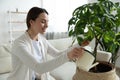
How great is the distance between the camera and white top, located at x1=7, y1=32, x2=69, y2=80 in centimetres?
103

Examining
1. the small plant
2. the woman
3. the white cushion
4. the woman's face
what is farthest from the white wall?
the small plant

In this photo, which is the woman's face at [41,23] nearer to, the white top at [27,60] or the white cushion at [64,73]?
the white top at [27,60]

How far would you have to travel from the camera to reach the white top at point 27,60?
1025mm

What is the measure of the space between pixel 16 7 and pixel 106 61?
4.19 m

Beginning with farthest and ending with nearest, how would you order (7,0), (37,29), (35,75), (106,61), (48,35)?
(7,0) → (48,35) → (35,75) → (37,29) → (106,61)

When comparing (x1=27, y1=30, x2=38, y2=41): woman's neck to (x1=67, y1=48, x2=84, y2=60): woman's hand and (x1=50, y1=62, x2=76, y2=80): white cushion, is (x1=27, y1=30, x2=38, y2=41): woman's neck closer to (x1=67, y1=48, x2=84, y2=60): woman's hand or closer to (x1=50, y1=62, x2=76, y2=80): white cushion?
(x1=67, y1=48, x2=84, y2=60): woman's hand

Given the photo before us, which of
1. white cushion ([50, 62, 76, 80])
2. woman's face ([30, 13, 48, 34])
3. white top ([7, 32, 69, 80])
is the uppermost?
woman's face ([30, 13, 48, 34])

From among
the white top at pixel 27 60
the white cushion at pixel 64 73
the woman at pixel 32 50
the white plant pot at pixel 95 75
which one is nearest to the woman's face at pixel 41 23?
the woman at pixel 32 50

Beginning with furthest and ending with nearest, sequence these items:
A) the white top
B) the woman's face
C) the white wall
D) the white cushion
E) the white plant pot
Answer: the white wall, the white cushion, the woman's face, the white top, the white plant pot

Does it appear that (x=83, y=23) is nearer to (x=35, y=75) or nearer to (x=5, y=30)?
(x=35, y=75)

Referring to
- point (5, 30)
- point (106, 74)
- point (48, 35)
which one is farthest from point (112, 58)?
point (5, 30)

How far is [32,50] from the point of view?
1323 mm

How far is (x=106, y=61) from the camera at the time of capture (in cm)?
109

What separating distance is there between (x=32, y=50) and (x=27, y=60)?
24cm
